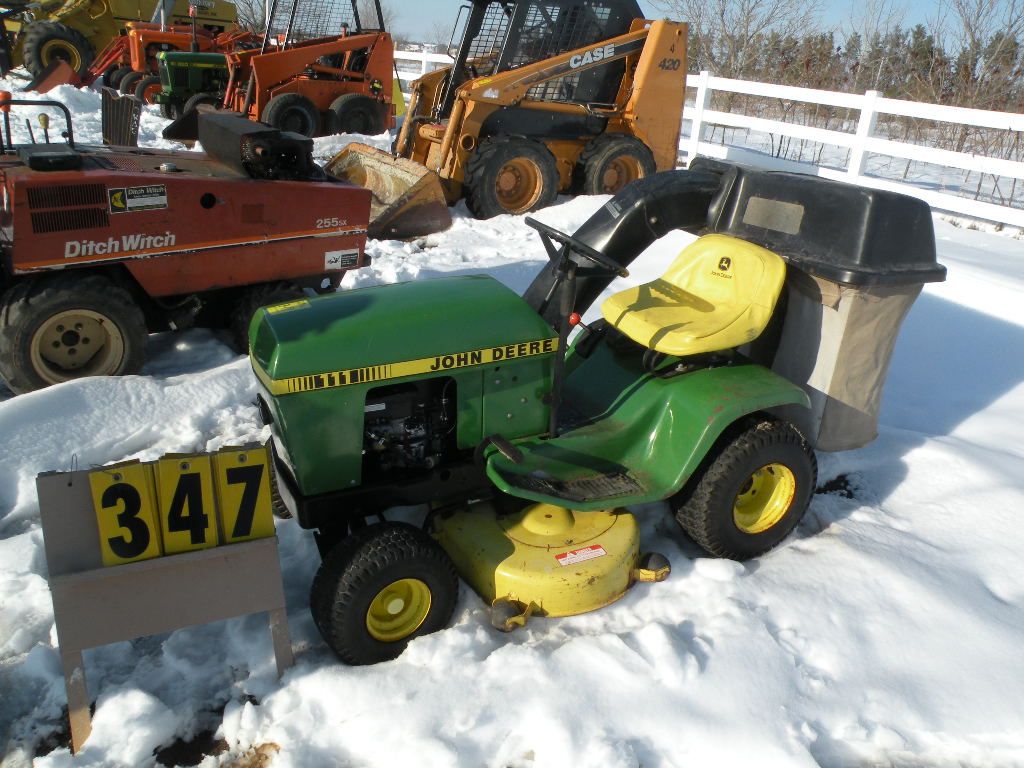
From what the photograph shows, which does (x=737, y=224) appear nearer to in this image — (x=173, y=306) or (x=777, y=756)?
(x=777, y=756)

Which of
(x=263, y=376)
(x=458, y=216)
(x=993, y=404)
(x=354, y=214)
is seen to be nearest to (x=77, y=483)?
(x=263, y=376)

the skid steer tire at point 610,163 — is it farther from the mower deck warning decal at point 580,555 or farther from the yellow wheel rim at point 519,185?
the mower deck warning decal at point 580,555

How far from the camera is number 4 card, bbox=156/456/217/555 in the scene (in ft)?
8.18

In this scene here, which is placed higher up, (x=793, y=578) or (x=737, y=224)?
(x=737, y=224)

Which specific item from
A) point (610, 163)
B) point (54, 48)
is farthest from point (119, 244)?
point (54, 48)

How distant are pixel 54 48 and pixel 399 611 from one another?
16759mm

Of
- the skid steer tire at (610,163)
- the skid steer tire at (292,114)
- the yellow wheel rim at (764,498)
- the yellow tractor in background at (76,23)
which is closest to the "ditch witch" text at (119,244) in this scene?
the yellow wheel rim at (764,498)

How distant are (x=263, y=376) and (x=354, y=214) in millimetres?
2714

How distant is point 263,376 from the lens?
285cm

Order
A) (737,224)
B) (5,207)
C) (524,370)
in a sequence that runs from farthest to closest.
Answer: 1. (5,207)
2. (737,224)
3. (524,370)

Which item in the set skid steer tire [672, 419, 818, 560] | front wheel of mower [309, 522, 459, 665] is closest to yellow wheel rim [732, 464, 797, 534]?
skid steer tire [672, 419, 818, 560]

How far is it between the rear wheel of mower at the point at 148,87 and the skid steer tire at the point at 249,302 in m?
10.3

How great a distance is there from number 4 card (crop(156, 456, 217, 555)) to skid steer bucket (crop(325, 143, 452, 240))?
17.6 ft

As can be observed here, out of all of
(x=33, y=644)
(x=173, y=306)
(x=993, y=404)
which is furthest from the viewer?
(x=173, y=306)
